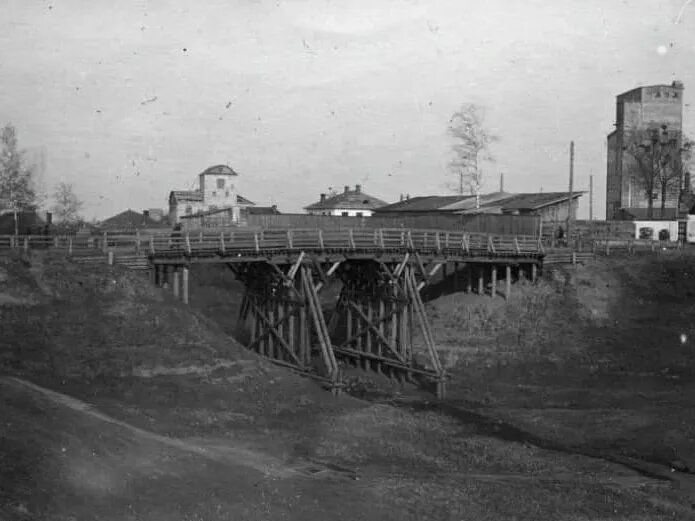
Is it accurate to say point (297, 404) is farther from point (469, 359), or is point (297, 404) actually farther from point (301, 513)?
point (469, 359)

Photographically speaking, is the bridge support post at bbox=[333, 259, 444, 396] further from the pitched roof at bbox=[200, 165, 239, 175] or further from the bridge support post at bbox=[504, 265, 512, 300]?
the pitched roof at bbox=[200, 165, 239, 175]

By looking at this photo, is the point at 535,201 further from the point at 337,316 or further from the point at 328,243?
the point at 328,243

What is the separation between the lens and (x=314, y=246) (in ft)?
105

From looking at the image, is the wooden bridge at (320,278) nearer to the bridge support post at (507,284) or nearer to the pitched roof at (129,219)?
the bridge support post at (507,284)

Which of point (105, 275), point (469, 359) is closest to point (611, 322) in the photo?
point (469, 359)

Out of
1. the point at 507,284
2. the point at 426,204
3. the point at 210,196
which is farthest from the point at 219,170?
the point at 507,284

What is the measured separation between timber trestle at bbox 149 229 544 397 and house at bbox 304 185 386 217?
4184 cm

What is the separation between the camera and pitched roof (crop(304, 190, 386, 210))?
8056 cm

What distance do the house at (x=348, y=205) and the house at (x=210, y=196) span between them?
8.66 metres

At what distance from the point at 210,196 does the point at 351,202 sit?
16197 millimetres

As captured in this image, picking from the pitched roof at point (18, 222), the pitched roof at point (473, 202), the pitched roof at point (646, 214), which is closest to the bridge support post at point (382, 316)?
the pitched roof at point (473, 202)

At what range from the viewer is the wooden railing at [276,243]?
3055 centimetres

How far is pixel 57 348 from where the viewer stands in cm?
2483

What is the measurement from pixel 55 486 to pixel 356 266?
75.0 feet
